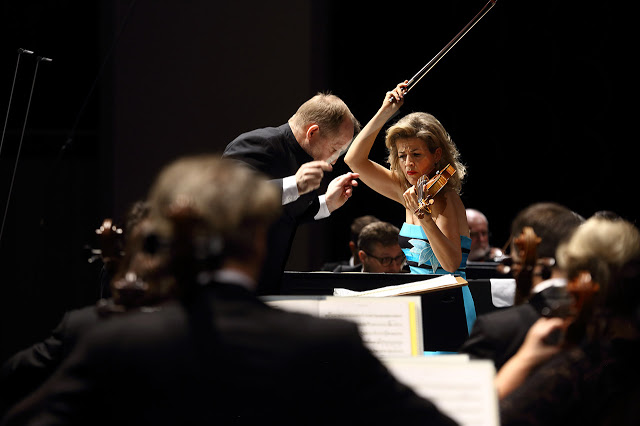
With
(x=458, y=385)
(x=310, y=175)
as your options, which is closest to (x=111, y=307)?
(x=458, y=385)

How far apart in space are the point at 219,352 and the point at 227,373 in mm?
37

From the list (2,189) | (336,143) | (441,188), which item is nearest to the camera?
(336,143)

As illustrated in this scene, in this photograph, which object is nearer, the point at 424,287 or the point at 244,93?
the point at 424,287

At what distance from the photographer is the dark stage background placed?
549 cm

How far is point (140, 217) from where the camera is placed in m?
2.16

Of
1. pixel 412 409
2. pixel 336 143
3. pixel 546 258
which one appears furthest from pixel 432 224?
pixel 412 409

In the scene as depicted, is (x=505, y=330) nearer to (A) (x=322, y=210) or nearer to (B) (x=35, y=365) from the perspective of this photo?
(B) (x=35, y=365)

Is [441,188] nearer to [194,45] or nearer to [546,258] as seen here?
[546,258]

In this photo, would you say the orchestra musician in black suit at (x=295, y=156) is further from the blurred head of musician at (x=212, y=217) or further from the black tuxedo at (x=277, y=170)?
the blurred head of musician at (x=212, y=217)

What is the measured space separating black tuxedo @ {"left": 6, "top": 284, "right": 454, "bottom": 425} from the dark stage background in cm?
418

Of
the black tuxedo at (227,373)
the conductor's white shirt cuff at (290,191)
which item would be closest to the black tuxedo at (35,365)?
the black tuxedo at (227,373)

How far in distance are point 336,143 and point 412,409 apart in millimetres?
1924

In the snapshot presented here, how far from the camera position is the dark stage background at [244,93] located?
5492 millimetres

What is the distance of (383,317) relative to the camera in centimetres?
202
